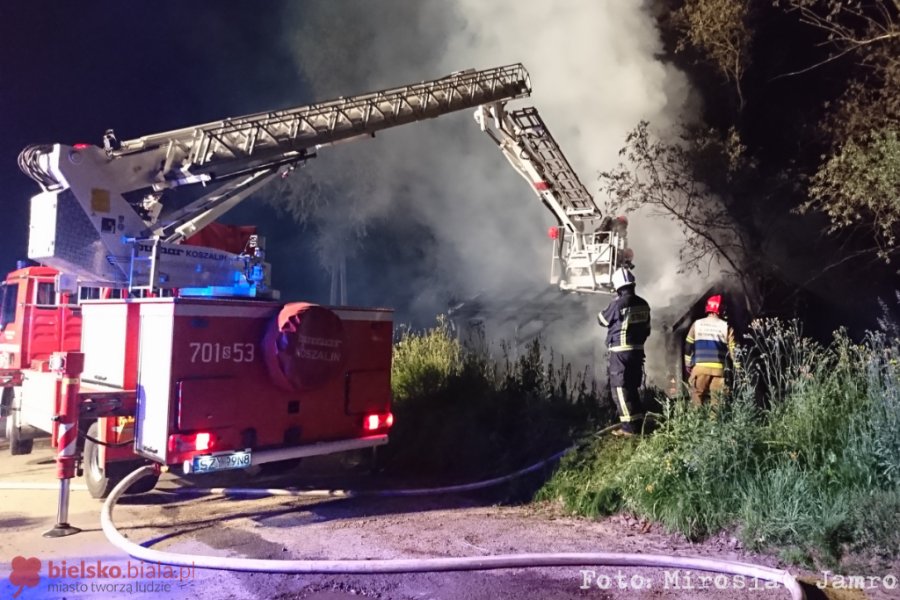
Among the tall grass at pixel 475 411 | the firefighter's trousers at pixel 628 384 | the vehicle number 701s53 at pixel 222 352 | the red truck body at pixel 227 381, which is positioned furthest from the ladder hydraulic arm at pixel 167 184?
the firefighter's trousers at pixel 628 384

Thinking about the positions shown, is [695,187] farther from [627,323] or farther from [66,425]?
[66,425]

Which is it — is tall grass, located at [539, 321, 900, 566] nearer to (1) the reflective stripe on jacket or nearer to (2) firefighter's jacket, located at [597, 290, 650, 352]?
(2) firefighter's jacket, located at [597, 290, 650, 352]

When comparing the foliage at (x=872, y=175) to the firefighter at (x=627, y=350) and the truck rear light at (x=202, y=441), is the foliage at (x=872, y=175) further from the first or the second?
the truck rear light at (x=202, y=441)

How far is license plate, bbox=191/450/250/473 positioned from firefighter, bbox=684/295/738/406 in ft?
15.2

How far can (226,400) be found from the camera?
527 cm

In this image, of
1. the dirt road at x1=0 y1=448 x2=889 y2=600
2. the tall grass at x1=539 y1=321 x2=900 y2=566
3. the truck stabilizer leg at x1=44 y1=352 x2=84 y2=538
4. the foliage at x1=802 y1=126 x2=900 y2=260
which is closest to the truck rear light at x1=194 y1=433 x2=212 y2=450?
the dirt road at x1=0 y1=448 x2=889 y2=600

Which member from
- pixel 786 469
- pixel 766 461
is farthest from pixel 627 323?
pixel 786 469

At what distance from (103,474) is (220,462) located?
1.92 meters

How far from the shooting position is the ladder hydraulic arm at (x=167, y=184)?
6.53 metres

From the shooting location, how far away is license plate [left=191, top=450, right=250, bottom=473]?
505 cm

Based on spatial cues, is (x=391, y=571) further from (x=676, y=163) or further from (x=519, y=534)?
(x=676, y=163)

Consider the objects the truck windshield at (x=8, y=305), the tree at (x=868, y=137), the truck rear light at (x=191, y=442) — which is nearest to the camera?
the truck rear light at (x=191, y=442)

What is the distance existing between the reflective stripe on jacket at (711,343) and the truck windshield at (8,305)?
924 cm

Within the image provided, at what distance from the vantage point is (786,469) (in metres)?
4.72
